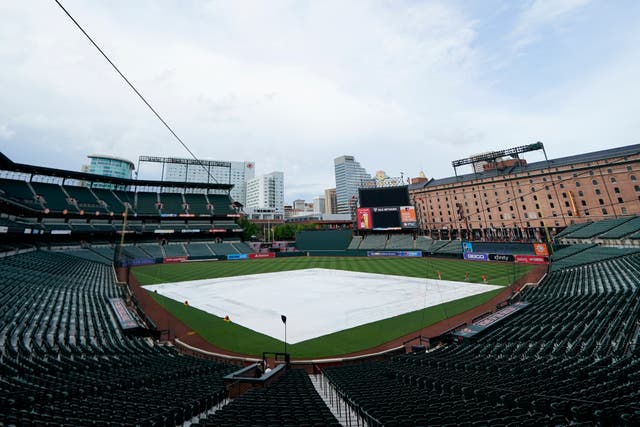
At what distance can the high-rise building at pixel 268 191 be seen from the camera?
182m

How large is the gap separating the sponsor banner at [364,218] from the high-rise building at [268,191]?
4532 inches

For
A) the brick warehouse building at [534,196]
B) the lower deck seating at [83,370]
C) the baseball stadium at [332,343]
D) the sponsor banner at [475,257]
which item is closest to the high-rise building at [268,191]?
the brick warehouse building at [534,196]

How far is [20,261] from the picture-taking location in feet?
96.3

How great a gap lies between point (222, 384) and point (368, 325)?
12372 millimetres

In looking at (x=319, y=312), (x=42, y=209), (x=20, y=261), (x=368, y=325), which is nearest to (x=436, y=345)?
(x=368, y=325)

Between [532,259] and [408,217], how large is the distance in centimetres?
2667

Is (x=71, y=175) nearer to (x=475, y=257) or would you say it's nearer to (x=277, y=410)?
(x=277, y=410)

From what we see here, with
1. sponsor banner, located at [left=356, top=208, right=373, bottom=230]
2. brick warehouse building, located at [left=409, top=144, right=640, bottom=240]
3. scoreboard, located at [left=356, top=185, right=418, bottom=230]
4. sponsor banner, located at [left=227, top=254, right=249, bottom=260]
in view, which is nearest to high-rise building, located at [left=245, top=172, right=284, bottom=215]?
brick warehouse building, located at [left=409, top=144, right=640, bottom=240]

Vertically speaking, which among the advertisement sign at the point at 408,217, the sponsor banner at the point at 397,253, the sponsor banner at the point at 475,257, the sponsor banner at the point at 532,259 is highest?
the advertisement sign at the point at 408,217

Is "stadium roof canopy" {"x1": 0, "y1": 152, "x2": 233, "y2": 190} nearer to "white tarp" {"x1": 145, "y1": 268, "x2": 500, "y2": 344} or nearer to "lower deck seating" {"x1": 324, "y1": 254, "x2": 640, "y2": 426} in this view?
"white tarp" {"x1": 145, "y1": 268, "x2": 500, "y2": 344}

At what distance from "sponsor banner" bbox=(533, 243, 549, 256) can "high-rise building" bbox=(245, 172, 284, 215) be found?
485 ft

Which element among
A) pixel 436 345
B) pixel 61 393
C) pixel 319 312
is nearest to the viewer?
pixel 61 393

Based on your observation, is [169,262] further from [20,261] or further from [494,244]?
[494,244]

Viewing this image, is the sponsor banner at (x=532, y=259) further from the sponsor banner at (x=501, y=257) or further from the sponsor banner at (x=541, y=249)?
the sponsor banner at (x=501, y=257)
